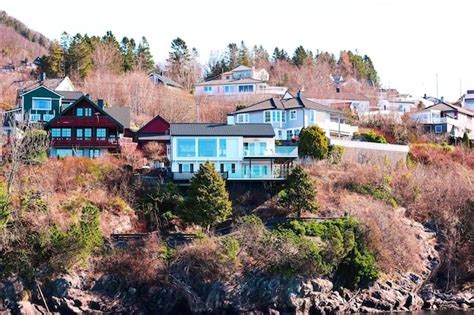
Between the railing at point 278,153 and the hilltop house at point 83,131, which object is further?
the hilltop house at point 83,131

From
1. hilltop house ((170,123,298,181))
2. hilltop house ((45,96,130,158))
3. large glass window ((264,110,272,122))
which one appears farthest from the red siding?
large glass window ((264,110,272,122))

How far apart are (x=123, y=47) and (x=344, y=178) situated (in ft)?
165

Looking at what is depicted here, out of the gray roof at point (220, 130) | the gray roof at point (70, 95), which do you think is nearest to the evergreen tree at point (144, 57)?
the gray roof at point (70, 95)

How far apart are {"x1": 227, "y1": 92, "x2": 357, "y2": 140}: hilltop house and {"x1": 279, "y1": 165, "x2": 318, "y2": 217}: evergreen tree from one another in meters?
14.1

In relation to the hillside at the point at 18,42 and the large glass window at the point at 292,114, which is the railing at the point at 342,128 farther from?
the hillside at the point at 18,42

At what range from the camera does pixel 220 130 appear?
5384 cm

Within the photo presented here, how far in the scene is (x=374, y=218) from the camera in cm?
4762

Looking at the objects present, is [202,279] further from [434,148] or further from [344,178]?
[434,148]

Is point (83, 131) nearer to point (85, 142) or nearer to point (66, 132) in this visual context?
point (85, 142)

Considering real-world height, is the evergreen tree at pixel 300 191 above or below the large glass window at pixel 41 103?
below

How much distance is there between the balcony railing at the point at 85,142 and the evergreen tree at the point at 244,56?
48902mm

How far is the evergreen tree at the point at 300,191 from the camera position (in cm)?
4767

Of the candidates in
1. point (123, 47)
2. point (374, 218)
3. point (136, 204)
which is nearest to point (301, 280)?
point (374, 218)

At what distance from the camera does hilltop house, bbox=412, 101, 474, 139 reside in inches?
2933
